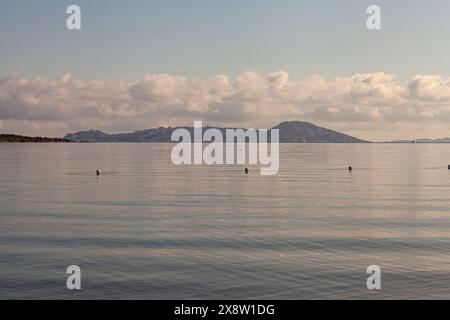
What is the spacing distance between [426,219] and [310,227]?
45.2 feet

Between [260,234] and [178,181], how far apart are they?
5538cm

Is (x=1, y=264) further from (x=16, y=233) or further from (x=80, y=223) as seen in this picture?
(x=80, y=223)

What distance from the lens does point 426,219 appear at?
5409 cm

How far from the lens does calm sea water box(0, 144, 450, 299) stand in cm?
2969

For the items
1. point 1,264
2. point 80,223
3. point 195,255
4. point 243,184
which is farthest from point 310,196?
point 1,264

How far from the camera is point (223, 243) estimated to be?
Answer: 1625 inches

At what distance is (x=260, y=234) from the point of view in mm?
45562

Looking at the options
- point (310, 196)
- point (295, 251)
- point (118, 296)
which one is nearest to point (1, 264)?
point (118, 296)

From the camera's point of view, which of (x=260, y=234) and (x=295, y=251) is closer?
(x=295, y=251)

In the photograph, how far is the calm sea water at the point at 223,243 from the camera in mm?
29688

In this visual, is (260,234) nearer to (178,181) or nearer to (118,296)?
(118,296)

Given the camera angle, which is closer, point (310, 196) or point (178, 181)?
point (310, 196)
